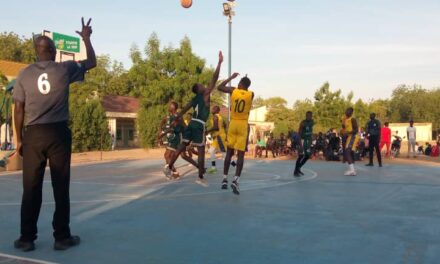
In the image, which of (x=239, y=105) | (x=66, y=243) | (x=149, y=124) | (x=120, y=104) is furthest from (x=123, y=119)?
(x=66, y=243)

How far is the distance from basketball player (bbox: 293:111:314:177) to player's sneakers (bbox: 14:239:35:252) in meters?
8.14

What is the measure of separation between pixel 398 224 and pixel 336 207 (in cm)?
130

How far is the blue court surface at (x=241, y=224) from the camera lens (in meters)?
4.21

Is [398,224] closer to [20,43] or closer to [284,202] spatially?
[284,202]

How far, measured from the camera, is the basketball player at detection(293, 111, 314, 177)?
38.4 ft

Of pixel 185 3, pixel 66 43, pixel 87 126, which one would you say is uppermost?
pixel 185 3

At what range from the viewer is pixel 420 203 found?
281 inches

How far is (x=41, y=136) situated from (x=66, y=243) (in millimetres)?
1066

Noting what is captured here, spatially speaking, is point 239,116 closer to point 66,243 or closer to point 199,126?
point 199,126

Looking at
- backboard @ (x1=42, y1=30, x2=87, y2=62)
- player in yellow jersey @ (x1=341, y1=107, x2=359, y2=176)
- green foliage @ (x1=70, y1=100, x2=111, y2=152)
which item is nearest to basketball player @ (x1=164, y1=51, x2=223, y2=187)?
player in yellow jersey @ (x1=341, y1=107, x2=359, y2=176)

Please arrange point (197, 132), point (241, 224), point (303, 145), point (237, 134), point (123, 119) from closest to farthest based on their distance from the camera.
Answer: point (241, 224) < point (237, 134) < point (197, 132) < point (303, 145) < point (123, 119)

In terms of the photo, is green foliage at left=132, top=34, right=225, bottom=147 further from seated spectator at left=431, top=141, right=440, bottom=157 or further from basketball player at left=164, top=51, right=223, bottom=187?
basketball player at left=164, top=51, right=223, bottom=187

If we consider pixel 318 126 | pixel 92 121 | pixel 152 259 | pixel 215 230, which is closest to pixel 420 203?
pixel 215 230

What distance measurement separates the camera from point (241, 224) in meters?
5.49
